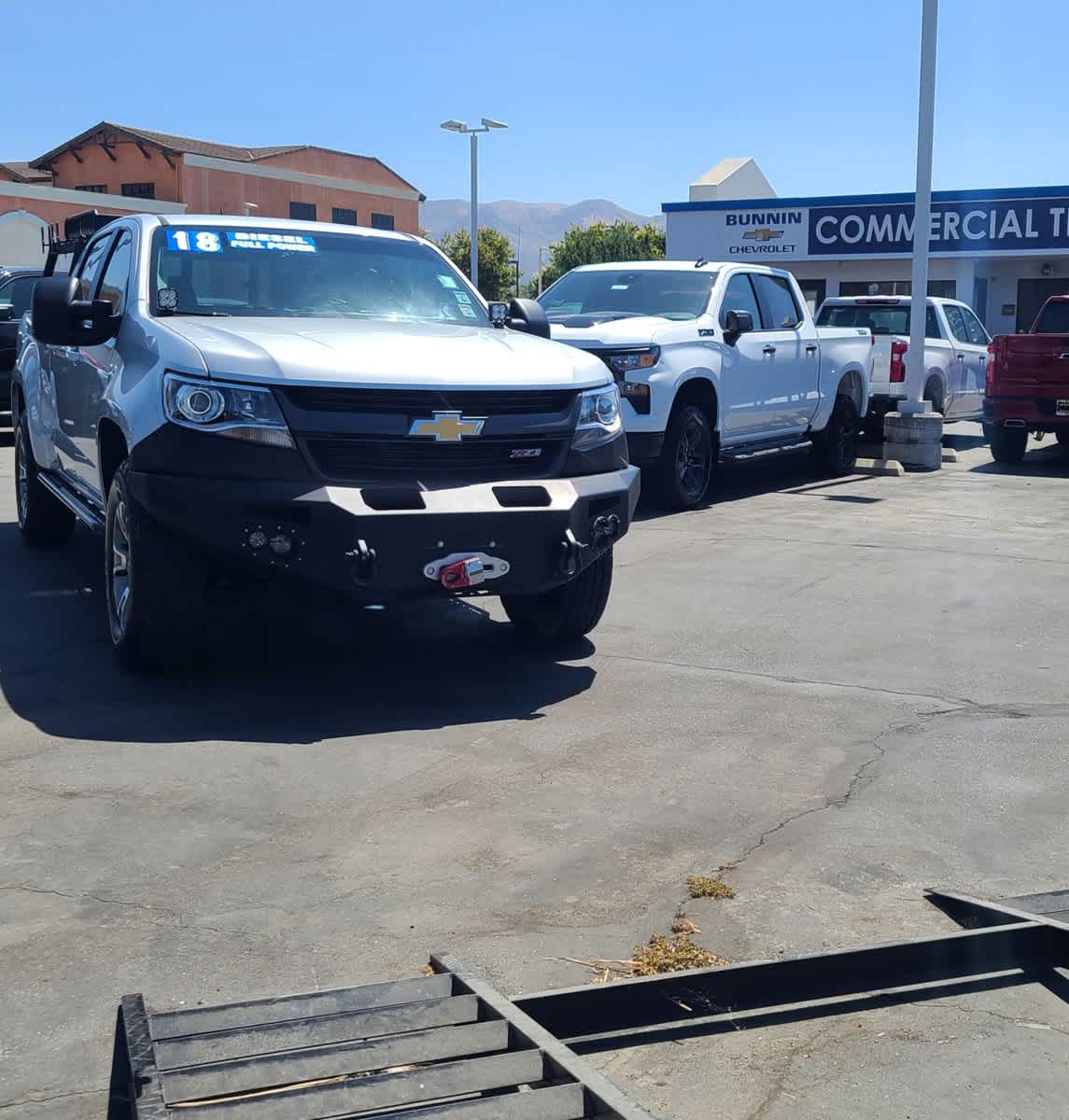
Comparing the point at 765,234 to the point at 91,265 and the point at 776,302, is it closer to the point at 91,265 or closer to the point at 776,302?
the point at 776,302

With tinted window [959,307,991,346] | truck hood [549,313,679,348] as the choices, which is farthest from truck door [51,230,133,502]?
tinted window [959,307,991,346]

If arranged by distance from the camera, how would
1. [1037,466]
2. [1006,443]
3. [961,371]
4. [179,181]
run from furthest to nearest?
[179,181] < [961,371] < [1037,466] < [1006,443]

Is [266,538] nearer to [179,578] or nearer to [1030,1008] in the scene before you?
[179,578]

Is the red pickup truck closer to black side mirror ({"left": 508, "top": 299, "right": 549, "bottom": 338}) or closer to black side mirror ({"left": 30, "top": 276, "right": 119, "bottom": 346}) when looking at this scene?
black side mirror ({"left": 508, "top": 299, "right": 549, "bottom": 338})

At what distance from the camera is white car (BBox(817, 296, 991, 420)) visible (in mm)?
16500

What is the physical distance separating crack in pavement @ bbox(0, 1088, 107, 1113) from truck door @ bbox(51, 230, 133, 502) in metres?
3.82

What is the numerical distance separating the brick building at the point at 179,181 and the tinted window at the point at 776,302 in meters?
39.9

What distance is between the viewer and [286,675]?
6062mm

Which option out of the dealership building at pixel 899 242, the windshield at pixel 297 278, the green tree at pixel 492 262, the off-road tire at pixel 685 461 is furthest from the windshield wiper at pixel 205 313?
the green tree at pixel 492 262

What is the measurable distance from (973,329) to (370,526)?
1558 cm

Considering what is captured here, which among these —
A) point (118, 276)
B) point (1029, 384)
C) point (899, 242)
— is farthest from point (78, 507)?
point (899, 242)

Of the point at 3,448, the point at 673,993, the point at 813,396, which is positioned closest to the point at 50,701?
the point at 673,993

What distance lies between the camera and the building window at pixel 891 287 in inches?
1432

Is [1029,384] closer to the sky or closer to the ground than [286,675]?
closer to the sky
